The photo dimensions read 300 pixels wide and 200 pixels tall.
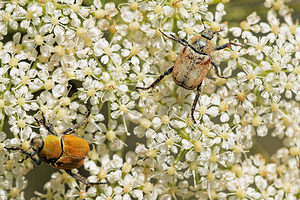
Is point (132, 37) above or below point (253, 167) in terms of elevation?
above

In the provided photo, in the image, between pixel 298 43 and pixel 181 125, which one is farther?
pixel 298 43

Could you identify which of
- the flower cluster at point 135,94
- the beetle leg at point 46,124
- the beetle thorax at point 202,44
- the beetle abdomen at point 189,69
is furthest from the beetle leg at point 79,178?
the beetle thorax at point 202,44

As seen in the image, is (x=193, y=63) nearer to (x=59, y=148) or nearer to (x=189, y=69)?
(x=189, y=69)

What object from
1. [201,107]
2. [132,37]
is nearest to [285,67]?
[201,107]

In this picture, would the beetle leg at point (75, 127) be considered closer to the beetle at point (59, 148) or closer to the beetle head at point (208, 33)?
the beetle at point (59, 148)

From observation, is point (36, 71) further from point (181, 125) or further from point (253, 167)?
point (253, 167)

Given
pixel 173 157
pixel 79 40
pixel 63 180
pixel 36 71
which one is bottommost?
pixel 63 180
